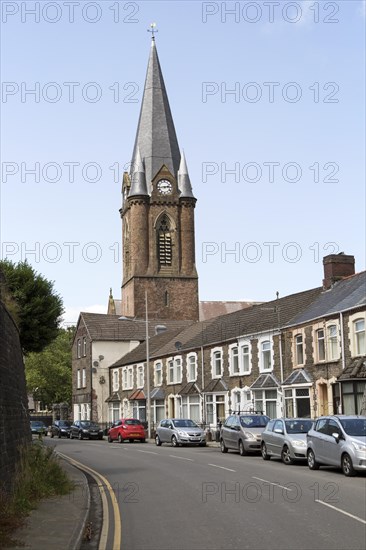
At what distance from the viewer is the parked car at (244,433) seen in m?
28.3

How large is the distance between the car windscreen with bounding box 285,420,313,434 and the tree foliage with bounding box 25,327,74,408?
63.1 metres

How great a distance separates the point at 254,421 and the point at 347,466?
10298mm

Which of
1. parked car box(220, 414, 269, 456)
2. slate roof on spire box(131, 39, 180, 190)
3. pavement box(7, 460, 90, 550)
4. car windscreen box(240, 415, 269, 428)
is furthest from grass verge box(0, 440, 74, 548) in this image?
slate roof on spire box(131, 39, 180, 190)

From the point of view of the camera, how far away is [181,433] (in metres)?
36.5

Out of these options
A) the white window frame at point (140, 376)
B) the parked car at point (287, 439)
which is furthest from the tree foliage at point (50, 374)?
the parked car at point (287, 439)

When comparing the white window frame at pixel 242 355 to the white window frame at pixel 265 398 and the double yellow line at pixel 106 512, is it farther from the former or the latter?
the double yellow line at pixel 106 512

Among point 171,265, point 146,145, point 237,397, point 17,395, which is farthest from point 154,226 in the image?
point 17,395

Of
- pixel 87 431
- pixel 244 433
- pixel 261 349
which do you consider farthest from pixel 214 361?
pixel 244 433

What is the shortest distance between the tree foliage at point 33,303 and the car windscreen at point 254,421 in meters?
14.1

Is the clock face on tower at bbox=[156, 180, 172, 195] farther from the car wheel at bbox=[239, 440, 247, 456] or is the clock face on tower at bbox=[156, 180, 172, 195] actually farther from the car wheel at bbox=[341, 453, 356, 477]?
the car wheel at bbox=[341, 453, 356, 477]

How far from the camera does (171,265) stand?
89000 millimetres

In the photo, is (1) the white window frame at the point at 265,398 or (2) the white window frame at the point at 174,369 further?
(2) the white window frame at the point at 174,369

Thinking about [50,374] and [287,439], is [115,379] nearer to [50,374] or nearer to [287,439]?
[50,374]

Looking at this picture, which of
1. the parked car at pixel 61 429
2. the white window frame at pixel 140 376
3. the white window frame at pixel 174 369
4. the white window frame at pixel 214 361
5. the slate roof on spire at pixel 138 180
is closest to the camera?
the white window frame at pixel 214 361
